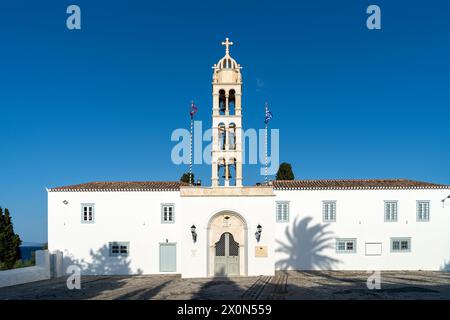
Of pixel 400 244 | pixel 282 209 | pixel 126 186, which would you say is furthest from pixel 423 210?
pixel 126 186

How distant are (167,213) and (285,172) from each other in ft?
59.1

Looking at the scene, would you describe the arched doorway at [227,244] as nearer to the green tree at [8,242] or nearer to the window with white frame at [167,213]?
the window with white frame at [167,213]

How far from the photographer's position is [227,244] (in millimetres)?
22391

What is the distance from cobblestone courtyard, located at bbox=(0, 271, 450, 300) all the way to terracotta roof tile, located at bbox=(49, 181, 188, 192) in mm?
5110

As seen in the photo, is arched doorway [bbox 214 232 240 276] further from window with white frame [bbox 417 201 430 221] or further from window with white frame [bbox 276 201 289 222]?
window with white frame [bbox 417 201 430 221]

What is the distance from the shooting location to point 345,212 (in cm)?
2552

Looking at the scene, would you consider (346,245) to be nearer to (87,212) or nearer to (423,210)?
(423,210)
